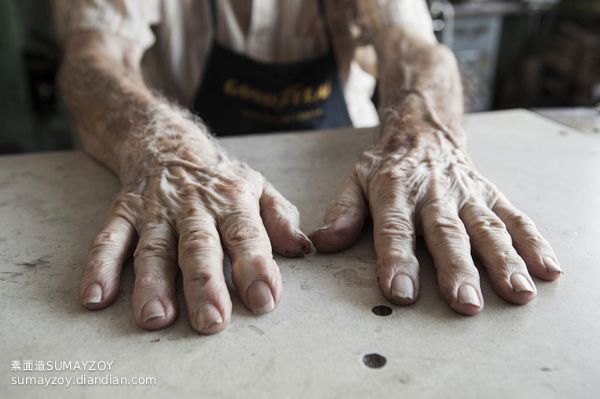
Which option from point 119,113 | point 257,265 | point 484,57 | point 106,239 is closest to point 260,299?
point 257,265

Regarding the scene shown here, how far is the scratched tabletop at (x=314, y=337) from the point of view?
1.77ft

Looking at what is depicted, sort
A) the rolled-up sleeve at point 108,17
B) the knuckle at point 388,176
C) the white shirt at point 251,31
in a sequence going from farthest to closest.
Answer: the white shirt at point 251,31 → the rolled-up sleeve at point 108,17 → the knuckle at point 388,176

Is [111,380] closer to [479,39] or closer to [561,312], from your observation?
[561,312]

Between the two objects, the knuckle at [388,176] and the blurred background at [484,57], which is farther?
the blurred background at [484,57]

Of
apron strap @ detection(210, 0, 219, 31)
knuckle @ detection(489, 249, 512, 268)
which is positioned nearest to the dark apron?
apron strap @ detection(210, 0, 219, 31)

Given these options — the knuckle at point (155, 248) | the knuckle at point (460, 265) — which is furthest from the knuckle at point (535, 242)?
the knuckle at point (155, 248)

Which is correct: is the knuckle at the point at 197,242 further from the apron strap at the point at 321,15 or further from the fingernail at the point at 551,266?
the apron strap at the point at 321,15

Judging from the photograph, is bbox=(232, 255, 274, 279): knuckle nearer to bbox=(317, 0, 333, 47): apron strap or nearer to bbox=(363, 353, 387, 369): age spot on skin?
bbox=(363, 353, 387, 369): age spot on skin

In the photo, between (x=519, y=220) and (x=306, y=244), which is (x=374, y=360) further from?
(x=519, y=220)

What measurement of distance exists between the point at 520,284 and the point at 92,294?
0.54 metres

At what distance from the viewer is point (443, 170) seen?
894 millimetres

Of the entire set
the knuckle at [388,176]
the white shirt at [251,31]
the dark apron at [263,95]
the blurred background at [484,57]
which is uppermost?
the white shirt at [251,31]

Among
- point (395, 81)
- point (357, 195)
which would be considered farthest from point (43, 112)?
point (357, 195)

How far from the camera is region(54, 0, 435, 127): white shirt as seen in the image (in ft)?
4.96
